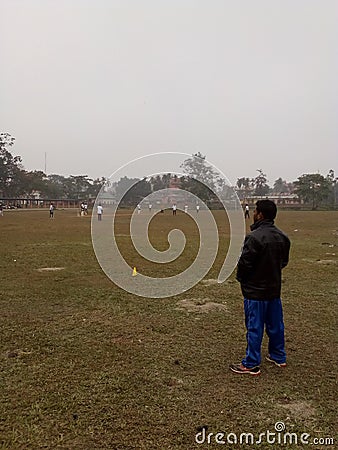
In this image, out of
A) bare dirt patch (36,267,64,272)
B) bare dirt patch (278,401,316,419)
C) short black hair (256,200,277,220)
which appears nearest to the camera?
bare dirt patch (278,401,316,419)

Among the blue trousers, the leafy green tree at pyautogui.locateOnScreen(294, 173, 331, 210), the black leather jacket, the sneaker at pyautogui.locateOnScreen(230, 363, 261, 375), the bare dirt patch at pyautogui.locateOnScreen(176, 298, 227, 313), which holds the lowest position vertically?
the bare dirt patch at pyautogui.locateOnScreen(176, 298, 227, 313)

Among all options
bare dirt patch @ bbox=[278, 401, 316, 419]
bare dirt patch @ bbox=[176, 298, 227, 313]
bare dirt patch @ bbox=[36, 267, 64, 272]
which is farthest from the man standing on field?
bare dirt patch @ bbox=[36, 267, 64, 272]

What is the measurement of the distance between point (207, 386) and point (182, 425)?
0.72m

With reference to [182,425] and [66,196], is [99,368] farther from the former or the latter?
[66,196]

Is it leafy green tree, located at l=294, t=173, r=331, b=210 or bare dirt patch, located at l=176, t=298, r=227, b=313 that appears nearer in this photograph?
bare dirt patch, located at l=176, t=298, r=227, b=313

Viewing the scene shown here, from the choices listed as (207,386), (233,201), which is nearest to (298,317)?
(233,201)

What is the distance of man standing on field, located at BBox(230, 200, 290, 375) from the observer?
4.22m

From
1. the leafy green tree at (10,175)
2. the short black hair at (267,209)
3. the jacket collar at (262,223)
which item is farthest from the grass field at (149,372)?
the leafy green tree at (10,175)

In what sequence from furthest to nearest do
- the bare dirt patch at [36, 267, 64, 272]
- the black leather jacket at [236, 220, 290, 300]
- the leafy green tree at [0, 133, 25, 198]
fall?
the leafy green tree at [0, 133, 25, 198]
the bare dirt patch at [36, 267, 64, 272]
the black leather jacket at [236, 220, 290, 300]

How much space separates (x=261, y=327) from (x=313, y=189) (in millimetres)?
85351

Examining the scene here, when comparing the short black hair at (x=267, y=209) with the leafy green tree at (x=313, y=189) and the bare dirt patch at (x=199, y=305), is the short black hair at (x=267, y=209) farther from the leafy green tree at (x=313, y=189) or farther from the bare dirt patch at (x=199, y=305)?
the leafy green tree at (x=313, y=189)

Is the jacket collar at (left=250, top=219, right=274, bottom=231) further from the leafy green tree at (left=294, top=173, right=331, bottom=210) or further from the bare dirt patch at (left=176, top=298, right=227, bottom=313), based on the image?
the leafy green tree at (left=294, top=173, right=331, bottom=210)

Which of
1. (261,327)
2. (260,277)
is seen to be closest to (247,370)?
(261,327)

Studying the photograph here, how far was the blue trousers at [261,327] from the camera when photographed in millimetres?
4230
